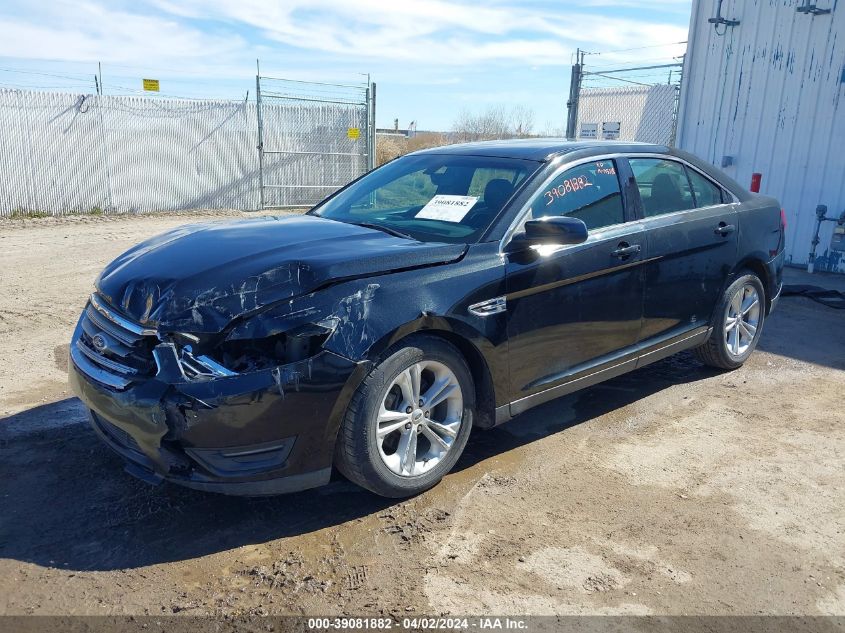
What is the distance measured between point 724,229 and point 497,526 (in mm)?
2937

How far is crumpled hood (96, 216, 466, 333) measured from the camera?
3107 mm

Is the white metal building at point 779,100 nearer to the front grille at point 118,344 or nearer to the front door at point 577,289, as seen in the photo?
the front door at point 577,289

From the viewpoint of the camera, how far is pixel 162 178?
50.8 ft

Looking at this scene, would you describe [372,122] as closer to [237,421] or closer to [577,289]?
[577,289]

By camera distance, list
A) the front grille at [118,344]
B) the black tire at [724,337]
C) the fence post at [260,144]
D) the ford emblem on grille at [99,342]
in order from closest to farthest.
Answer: the front grille at [118,344] < the ford emblem on grille at [99,342] < the black tire at [724,337] < the fence post at [260,144]

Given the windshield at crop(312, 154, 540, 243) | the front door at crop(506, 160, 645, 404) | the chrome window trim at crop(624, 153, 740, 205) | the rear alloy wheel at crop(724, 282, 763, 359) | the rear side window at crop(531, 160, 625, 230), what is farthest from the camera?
the rear alloy wheel at crop(724, 282, 763, 359)

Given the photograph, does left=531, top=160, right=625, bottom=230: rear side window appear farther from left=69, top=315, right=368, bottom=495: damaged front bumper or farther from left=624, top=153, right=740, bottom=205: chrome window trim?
left=69, top=315, right=368, bottom=495: damaged front bumper

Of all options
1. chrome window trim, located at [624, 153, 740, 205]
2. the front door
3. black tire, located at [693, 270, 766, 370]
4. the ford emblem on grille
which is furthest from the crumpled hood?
black tire, located at [693, 270, 766, 370]

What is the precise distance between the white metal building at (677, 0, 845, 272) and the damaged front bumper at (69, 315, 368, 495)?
8006 mm

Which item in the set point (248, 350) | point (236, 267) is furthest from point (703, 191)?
point (248, 350)

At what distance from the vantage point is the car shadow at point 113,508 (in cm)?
310

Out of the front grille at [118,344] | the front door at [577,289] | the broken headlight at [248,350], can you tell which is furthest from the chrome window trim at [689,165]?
the front grille at [118,344]

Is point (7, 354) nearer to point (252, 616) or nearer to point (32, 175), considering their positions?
point (252, 616)

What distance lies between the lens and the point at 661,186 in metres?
4.83
